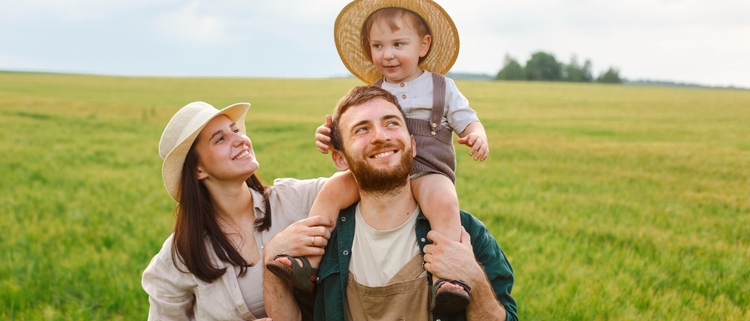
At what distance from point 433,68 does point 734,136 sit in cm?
1890

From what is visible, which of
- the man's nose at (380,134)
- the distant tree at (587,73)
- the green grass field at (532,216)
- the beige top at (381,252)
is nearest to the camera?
the man's nose at (380,134)


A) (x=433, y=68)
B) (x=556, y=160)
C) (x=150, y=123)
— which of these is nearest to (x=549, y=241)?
(x=433, y=68)

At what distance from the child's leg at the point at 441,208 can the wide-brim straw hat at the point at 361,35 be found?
93 cm

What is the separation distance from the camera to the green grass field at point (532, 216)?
5.10m

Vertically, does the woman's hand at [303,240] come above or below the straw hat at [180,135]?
below

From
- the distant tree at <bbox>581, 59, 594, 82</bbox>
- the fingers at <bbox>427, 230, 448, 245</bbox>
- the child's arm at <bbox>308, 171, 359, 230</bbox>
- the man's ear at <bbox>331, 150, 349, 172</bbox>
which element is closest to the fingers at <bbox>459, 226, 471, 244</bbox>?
the fingers at <bbox>427, 230, 448, 245</bbox>

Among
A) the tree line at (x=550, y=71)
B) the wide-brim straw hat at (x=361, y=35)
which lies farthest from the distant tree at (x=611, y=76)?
the wide-brim straw hat at (x=361, y=35)

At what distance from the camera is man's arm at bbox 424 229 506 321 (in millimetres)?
2785

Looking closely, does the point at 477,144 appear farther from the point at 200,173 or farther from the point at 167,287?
the point at 167,287

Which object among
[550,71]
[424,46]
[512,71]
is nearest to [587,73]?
[550,71]

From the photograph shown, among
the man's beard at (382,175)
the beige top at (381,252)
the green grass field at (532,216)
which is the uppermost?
the man's beard at (382,175)

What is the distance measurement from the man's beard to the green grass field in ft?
7.83

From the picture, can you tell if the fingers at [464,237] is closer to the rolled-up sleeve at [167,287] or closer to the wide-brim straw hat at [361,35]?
the wide-brim straw hat at [361,35]

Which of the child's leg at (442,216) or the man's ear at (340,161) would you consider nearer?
the child's leg at (442,216)
